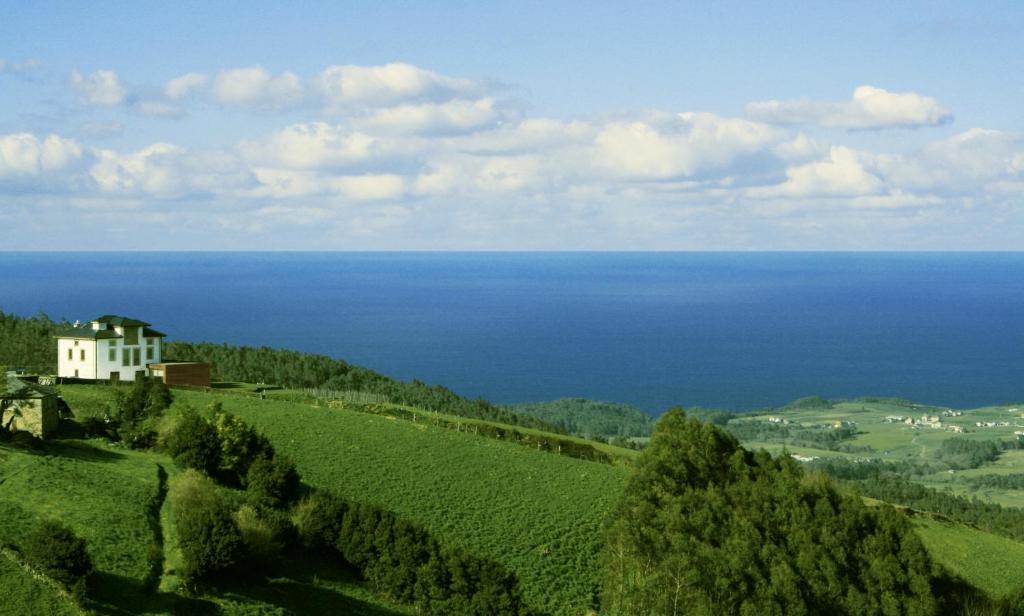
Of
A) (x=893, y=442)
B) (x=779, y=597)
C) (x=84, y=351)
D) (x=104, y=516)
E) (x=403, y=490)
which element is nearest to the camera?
(x=104, y=516)

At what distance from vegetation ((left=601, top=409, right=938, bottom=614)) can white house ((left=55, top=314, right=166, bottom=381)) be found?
1526 inches

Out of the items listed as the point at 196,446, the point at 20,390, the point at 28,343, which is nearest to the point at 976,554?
the point at 196,446

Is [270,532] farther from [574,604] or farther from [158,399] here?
[158,399]

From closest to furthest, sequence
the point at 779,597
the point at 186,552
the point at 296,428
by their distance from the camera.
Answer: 1. the point at 186,552
2. the point at 779,597
3. the point at 296,428

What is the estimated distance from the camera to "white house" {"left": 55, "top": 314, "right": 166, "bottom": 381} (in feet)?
211

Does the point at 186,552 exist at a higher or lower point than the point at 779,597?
higher

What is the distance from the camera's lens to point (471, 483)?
4984cm

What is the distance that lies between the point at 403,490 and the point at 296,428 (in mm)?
11126

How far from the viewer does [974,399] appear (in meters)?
190

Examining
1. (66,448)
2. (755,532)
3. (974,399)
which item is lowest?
(974,399)

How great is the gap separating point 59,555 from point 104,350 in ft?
132

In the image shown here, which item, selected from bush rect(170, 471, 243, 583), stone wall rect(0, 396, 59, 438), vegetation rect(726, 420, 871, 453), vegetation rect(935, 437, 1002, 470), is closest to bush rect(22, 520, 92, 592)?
bush rect(170, 471, 243, 583)

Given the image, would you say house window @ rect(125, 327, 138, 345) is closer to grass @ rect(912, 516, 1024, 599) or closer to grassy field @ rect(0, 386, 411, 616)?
grassy field @ rect(0, 386, 411, 616)

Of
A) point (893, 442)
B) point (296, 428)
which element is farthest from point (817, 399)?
point (296, 428)
